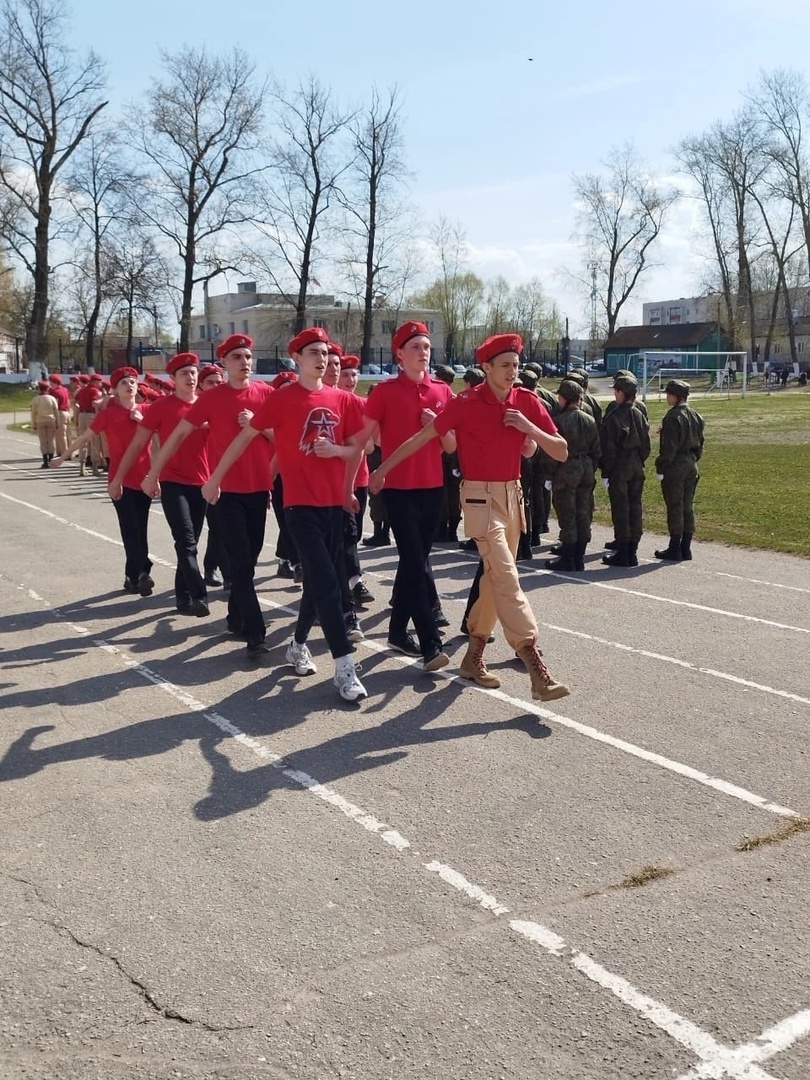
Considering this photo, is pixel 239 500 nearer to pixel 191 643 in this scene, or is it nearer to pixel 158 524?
pixel 191 643

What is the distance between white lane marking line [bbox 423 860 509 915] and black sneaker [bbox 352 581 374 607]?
16.5ft

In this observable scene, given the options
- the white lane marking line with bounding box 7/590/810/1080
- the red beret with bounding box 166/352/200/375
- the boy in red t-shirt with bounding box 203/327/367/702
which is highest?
the red beret with bounding box 166/352/200/375

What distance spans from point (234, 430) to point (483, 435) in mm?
2200

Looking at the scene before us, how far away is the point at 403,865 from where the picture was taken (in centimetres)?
423

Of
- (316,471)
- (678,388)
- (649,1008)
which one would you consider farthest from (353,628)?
(678,388)

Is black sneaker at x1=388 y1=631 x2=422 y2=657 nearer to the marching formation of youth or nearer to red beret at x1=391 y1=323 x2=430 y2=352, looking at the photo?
the marching formation of youth

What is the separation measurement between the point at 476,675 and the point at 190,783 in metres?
2.22

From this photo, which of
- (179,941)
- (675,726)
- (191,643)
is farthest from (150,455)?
(179,941)

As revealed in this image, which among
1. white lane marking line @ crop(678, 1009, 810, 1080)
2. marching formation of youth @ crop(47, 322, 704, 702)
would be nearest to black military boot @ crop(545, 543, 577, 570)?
marching formation of youth @ crop(47, 322, 704, 702)

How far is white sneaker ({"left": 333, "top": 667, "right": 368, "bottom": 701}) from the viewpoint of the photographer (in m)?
6.35

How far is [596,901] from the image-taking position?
391 cm

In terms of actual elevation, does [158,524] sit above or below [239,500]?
below

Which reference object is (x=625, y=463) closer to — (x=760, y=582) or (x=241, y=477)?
(x=760, y=582)

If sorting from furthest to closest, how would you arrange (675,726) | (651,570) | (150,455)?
(651,570)
(150,455)
(675,726)
